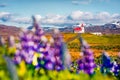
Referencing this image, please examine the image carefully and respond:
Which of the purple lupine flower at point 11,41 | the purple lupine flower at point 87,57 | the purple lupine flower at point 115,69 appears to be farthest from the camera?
the purple lupine flower at point 115,69

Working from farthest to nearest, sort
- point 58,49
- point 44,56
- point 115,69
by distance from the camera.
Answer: point 115,69 < point 44,56 < point 58,49

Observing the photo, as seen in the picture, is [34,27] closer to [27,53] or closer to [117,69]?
[27,53]

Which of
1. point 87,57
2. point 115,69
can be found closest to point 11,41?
point 87,57

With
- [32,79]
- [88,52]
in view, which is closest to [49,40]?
[88,52]

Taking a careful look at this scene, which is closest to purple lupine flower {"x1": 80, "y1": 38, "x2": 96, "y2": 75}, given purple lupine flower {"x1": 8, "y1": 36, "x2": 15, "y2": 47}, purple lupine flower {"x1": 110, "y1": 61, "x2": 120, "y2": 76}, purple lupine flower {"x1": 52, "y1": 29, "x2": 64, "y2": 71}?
purple lupine flower {"x1": 52, "y1": 29, "x2": 64, "y2": 71}

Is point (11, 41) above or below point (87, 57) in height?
above

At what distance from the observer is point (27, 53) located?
11.6 ft

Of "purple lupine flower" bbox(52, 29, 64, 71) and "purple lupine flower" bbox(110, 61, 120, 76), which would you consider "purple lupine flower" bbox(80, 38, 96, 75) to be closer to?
"purple lupine flower" bbox(52, 29, 64, 71)

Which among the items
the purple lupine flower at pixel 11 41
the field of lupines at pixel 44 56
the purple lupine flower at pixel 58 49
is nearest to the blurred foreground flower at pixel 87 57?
the field of lupines at pixel 44 56

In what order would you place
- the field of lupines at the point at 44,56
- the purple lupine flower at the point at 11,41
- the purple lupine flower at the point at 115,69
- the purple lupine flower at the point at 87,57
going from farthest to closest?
the purple lupine flower at the point at 115,69
the purple lupine flower at the point at 87,57
the purple lupine flower at the point at 11,41
the field of lupines at the point at 44,56

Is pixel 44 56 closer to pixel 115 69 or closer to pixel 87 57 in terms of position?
A: pixel 87 57

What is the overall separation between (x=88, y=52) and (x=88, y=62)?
0.10m

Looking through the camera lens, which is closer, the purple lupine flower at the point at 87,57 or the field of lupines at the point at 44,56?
the field of lupines at the point at 44,56

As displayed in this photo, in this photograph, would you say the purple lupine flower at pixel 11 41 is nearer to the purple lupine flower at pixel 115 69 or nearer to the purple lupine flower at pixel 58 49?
the purple lupine flower at pixel 58 49
